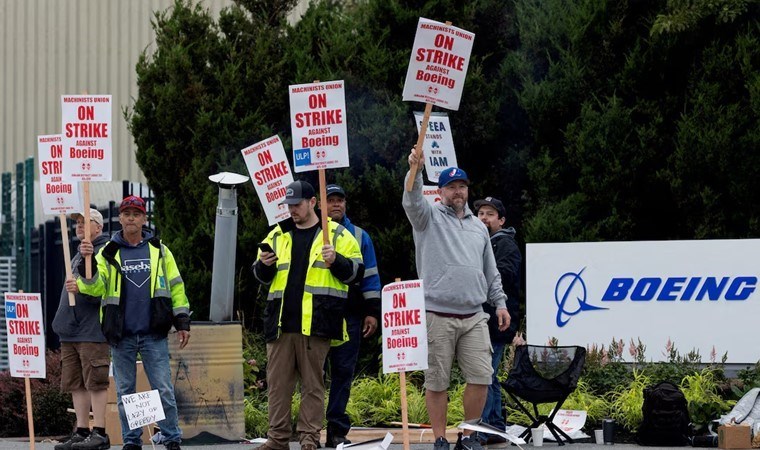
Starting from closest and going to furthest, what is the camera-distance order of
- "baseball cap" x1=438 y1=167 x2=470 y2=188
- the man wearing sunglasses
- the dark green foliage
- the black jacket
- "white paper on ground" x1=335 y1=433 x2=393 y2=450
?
"white paper on ground" x1=335 y1=433 x2=393 y2=450
"baseball cap" x1=438 y1=167 x2=470 y2=188
the man wearing sunglasses
the black jacket
the dark green foliage

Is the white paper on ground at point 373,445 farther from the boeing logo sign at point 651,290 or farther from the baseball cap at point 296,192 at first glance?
the boeing logo sign at point 651,290

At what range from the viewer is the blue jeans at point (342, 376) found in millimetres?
11250

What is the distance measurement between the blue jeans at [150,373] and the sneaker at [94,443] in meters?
0.71

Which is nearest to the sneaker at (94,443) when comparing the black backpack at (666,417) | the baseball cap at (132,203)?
the baseball cap at (132,203)

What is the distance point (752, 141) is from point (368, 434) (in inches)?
219

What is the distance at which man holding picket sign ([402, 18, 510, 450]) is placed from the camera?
9.97 metres

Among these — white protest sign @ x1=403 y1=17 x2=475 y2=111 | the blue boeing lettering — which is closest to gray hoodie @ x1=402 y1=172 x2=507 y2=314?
white protest sign @ x1=403 y1=17 x2=475 y2=111

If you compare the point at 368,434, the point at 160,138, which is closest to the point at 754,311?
the point at 368,434

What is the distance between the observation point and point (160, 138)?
1711cm

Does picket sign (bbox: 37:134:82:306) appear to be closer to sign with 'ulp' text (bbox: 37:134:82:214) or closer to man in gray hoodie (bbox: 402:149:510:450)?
sign with 'ulp' text (bbox: 37:134:82:214)

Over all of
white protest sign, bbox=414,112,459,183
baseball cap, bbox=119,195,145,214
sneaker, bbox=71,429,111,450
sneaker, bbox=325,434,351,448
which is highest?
white protest sign, bbox=414,112,459,183

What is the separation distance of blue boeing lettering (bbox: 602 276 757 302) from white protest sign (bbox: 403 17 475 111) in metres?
4.44

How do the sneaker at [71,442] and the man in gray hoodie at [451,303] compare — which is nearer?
the man in gray hoodie at [451,303]

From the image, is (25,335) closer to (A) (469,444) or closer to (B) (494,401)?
A: (A) (469,444)
